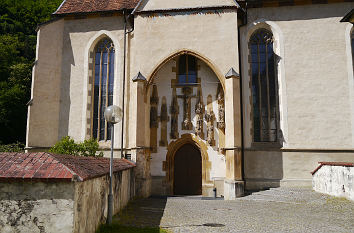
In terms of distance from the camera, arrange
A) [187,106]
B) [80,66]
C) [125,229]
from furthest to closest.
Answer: [80,66]
[187,106]
[125,229]

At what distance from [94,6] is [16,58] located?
1618cm

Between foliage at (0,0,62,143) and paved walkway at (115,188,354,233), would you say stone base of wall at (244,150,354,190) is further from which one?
foliage at (0,0,62,143)

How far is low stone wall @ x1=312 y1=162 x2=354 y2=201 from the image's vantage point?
32.4 feet

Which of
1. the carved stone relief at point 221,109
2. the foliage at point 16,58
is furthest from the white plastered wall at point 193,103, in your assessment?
the foliage at point 16,58

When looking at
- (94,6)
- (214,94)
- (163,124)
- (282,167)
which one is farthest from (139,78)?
(282,167)

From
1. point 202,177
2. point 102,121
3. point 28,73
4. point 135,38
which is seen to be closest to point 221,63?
point 135,38

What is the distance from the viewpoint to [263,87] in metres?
14.3

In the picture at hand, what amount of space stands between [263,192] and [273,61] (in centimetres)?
631

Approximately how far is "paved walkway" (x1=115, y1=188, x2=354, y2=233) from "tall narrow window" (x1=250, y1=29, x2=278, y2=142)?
3259mm

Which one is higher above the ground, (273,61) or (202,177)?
(273,61)

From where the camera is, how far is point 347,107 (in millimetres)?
13344

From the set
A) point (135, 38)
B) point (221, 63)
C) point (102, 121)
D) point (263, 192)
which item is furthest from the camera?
point (102, 121)

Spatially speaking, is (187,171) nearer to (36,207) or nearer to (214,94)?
(214,94)

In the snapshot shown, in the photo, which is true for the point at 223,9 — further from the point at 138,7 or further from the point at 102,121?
the point at 102,121
